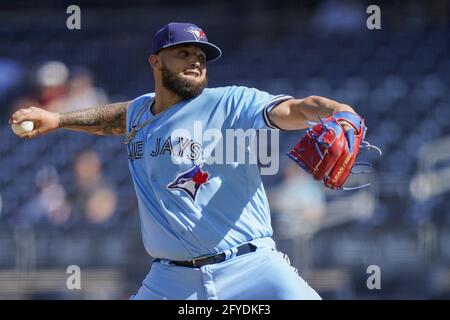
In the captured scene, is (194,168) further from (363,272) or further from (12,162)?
Result: (12,162)

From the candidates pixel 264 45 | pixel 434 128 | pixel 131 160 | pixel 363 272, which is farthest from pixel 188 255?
pixel 264 45

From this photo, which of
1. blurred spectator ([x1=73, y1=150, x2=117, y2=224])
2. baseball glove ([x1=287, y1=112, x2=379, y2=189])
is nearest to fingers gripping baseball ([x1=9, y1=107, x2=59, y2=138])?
baseball glove ([x1=287, y1=112, x2=379, y2=189])

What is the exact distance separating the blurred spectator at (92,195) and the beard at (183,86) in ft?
13.0

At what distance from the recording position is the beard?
402 cm

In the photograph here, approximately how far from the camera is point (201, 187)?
151 inches

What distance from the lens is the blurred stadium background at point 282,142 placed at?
734 centimetres

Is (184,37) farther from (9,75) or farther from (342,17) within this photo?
(342,17)

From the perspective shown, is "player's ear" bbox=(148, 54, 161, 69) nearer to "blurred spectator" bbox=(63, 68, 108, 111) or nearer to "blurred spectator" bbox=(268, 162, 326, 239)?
"blurred spectator" bbox=(268, 162, 326, 239)

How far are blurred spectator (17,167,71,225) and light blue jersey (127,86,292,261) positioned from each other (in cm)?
407

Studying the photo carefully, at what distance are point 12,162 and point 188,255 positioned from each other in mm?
5680

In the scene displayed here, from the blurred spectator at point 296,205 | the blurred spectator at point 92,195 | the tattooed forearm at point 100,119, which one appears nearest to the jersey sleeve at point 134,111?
the tattooed forearm at point 100,119

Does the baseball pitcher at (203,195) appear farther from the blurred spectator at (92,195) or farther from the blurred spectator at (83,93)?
the blurred spectator at (83,93)

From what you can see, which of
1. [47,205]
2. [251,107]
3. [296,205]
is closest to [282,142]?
[296,205]

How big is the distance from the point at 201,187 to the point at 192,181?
0.04m
